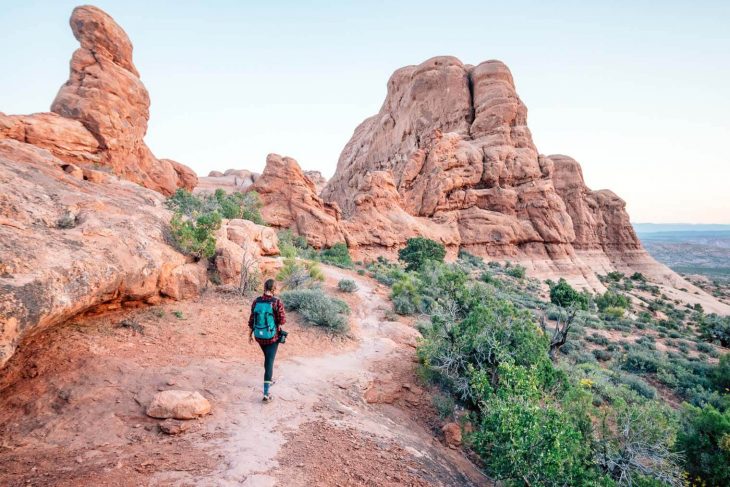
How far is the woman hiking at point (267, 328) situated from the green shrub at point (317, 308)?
14.3ft

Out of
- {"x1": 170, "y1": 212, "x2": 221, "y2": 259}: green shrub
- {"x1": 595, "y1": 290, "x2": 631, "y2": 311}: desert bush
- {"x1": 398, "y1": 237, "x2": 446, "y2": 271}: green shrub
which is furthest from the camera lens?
{"x1": 595, "y1": 290, "x2": 631, "y2": 311}: desert bush

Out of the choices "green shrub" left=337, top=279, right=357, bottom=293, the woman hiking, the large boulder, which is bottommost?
"green shrub" left=337, top=279, right=357, bottom=293

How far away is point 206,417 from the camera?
4801mm

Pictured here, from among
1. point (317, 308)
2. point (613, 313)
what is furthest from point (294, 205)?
point (613, 313)

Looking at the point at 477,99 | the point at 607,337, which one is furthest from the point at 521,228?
the point at 607,337

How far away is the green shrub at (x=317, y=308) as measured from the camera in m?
9.99

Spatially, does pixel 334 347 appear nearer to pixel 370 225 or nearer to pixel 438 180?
pixel 370 225

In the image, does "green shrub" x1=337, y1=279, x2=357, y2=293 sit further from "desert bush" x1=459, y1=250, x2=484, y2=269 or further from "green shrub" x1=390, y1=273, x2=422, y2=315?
"desert bush" x1=459, y1=250, x2=484, y2=269

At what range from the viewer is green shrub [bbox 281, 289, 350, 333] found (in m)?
9.99

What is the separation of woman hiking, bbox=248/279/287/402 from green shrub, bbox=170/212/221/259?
496 centimetres

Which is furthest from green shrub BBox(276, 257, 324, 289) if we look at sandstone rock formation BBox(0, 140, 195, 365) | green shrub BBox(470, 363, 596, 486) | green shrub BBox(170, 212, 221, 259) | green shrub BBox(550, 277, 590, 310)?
green shrub BBox(550, 277, 590, 310)

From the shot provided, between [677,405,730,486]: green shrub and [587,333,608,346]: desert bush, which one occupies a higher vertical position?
[677,405,730,486]: green shrub

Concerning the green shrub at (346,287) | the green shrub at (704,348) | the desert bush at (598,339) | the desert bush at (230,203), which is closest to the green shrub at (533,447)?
the green shrub at (346,287)

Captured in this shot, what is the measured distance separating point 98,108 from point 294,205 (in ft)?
45.5
